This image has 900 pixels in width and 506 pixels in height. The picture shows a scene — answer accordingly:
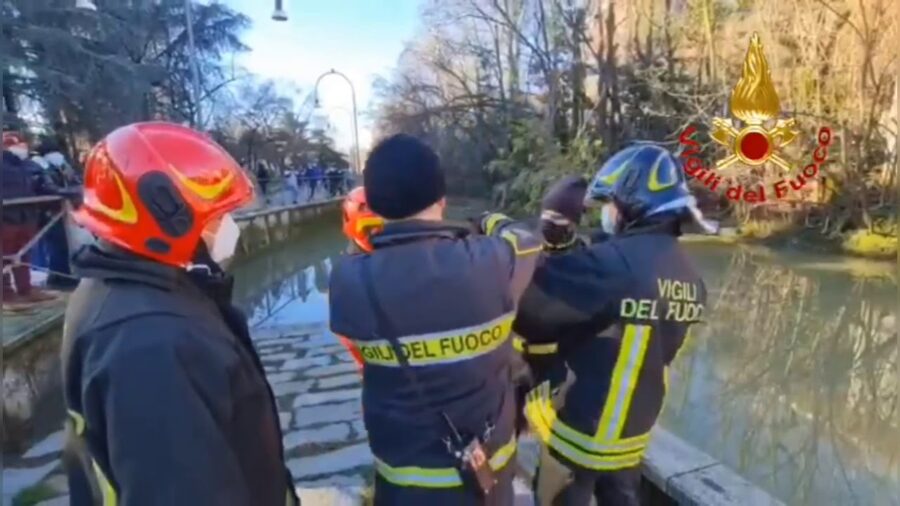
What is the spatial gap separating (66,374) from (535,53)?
21553mm

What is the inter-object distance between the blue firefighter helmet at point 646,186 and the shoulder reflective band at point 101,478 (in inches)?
55.3

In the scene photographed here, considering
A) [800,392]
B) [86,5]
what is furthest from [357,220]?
[86,5]

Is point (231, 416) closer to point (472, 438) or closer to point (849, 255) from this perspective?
point (472, 438)

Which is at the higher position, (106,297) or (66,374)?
(106,297)

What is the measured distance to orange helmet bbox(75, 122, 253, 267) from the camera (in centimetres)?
115

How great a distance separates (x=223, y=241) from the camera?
1.30 metres

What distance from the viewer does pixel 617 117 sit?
17.5m

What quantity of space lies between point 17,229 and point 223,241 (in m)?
5.66

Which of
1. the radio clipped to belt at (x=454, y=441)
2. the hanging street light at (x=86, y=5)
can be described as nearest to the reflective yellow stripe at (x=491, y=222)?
the radio clipped to belt at (x=454, y=441)

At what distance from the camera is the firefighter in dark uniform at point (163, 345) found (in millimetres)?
988

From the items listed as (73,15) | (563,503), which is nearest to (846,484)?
(563,503)

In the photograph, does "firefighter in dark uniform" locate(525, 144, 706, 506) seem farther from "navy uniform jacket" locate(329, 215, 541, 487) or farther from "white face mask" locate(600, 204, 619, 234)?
"navy uniform jacket" locate(329, 215, 541, 487)

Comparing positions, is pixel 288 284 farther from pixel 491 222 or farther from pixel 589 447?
pixel 491 222

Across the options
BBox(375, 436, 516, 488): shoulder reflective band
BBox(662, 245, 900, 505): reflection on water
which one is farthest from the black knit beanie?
BBox(662, 245, 900, 505): reflection on water
